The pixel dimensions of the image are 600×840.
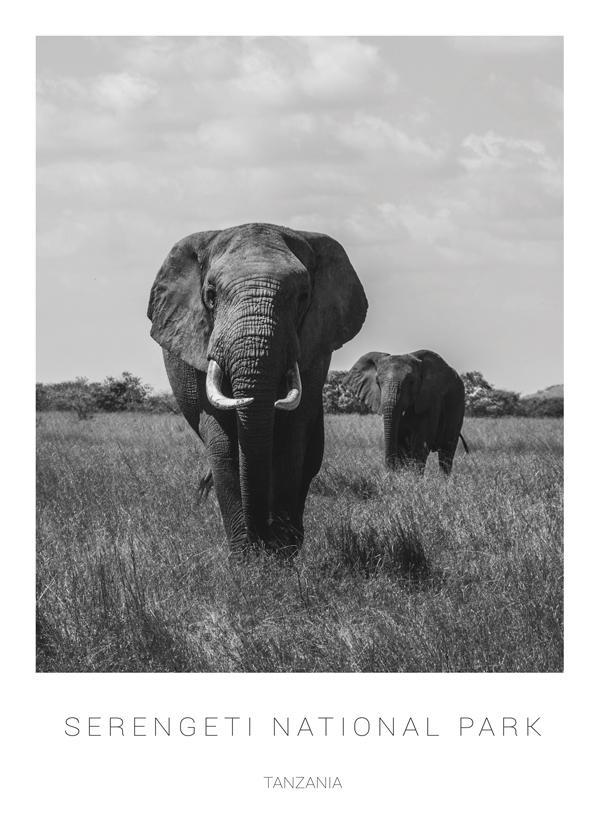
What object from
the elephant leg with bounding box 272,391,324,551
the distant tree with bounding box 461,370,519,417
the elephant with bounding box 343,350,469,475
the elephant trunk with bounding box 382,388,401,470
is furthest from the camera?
the distant tree with bounding box 461,370,519,417

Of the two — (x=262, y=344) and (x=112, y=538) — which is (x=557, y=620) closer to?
(x=262, y=344)

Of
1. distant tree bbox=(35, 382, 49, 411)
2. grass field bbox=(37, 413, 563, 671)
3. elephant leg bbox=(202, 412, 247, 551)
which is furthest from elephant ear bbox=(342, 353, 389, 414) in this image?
distant tree bbox=(35, 382, 49, 411)

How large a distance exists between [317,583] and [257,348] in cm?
147

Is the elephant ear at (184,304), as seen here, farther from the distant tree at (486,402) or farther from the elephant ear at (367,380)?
the distant tree at (486,402)

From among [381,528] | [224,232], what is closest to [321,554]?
[381,528]

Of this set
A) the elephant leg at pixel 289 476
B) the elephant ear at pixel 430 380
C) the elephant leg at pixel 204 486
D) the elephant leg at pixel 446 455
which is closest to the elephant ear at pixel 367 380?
the elephant ear at pixel 430 380

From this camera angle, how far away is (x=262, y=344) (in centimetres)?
595

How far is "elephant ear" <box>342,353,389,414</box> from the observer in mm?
14733

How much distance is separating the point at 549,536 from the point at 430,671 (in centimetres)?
223

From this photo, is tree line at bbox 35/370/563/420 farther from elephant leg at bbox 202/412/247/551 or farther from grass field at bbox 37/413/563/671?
elephant leg at bbox 202/412/247/551

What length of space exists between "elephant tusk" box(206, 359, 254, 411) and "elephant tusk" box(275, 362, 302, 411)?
18cm

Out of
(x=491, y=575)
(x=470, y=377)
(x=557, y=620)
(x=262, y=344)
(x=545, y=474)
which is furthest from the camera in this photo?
(x=470, y=377)

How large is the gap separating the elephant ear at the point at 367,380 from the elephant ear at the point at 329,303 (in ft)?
24.0

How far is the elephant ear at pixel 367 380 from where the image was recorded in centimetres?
1473
